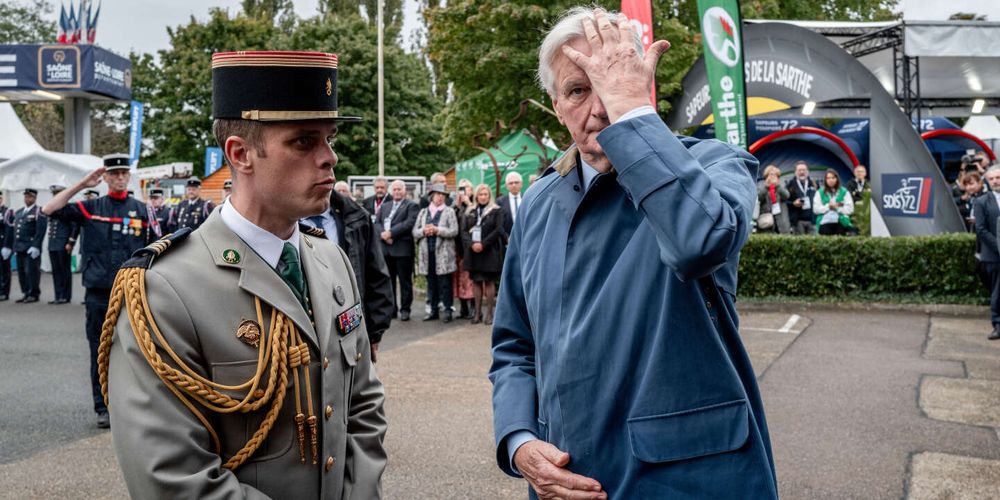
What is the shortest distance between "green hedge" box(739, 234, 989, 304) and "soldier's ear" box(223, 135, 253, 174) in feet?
40.5

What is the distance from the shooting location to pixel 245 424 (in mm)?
2014

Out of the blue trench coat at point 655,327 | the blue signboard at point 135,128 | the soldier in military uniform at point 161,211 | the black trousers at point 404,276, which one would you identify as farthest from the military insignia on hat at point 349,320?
the blue signboard at point 135,128

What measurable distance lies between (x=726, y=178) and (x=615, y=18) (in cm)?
44

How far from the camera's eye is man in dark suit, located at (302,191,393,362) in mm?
5895

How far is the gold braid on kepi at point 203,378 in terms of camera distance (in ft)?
6.20

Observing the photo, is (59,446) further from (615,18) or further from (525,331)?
(615,18)

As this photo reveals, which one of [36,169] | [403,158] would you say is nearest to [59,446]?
[36,169]

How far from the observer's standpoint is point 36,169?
23.5 m

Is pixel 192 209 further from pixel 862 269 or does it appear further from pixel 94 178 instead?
pixel 862 269

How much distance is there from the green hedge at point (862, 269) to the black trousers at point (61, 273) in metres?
12.6

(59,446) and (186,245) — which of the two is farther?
(59,446)

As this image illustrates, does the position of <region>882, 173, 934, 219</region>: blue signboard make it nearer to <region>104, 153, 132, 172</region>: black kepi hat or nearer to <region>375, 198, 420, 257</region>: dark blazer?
<region>375, 198, 420, 257</region>: dark blazer

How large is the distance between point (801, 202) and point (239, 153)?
15.3 metres

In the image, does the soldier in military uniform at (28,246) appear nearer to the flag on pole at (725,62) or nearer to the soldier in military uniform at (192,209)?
the soldier in military uniform at (192,209)
